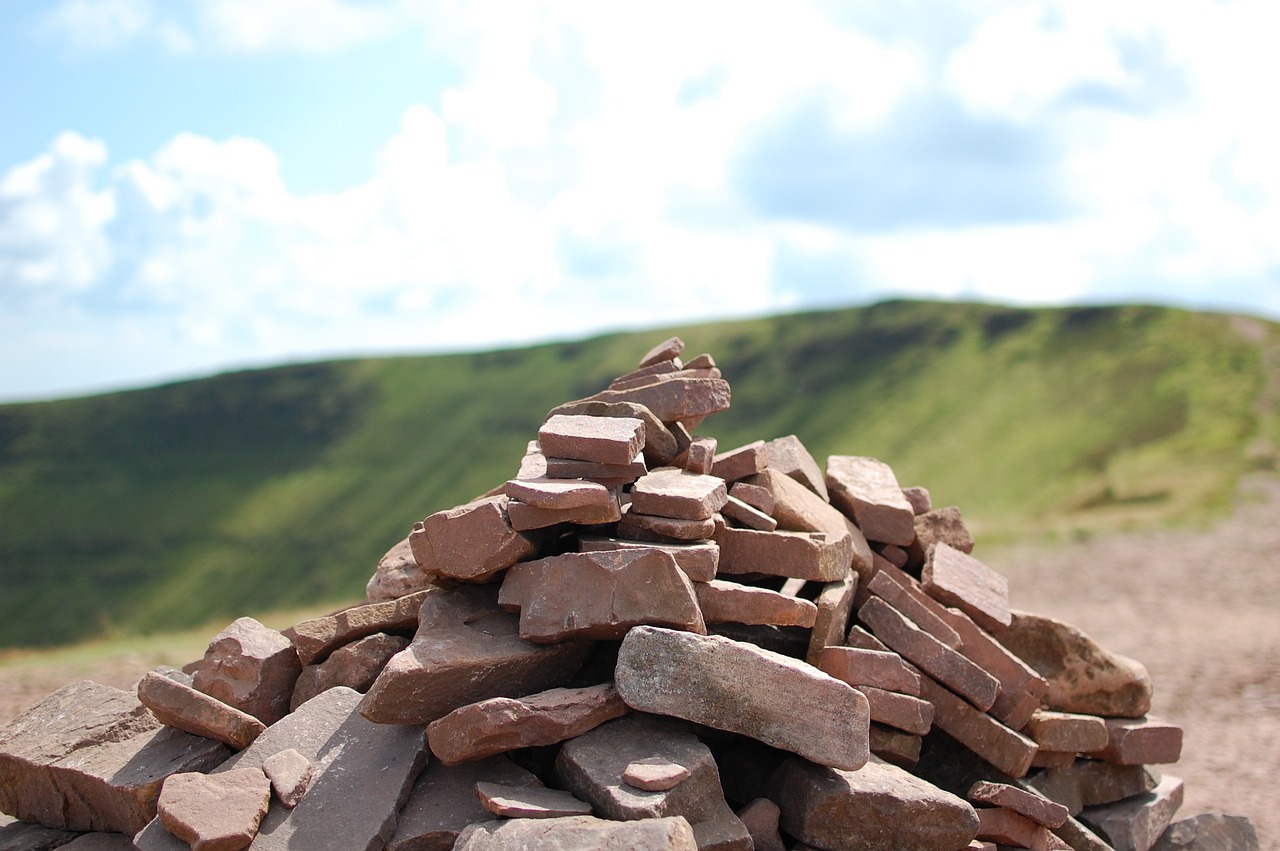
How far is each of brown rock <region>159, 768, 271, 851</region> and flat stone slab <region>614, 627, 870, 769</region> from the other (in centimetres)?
214

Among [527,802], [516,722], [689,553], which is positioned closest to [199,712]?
[516,722]

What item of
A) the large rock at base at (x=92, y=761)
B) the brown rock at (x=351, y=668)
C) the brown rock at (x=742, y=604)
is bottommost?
the large rock at base at (x=92, y=761)

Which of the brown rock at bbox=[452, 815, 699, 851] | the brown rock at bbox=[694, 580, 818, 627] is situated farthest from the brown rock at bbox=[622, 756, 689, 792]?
the brown rock at bbox=[694, 580, 818, 627]

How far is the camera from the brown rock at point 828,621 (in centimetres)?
683

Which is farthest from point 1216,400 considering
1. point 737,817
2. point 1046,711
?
point 737,817

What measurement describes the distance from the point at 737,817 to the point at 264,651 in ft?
11.2

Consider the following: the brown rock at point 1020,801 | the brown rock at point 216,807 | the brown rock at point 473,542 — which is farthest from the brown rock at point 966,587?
the brown rock at point 216,807

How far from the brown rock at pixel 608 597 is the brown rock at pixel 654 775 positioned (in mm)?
833

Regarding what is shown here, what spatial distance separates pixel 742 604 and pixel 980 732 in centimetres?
194

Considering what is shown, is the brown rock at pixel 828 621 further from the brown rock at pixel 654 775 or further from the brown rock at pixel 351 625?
the brown rock at pixel 351 625

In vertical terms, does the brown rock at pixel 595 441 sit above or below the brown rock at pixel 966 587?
above

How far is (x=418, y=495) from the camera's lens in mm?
82250

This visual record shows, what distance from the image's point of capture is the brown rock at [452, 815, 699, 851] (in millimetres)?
4875

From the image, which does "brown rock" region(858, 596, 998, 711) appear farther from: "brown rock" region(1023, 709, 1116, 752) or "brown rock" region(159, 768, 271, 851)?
"brown rock" region(159, 768, 271, 851)
